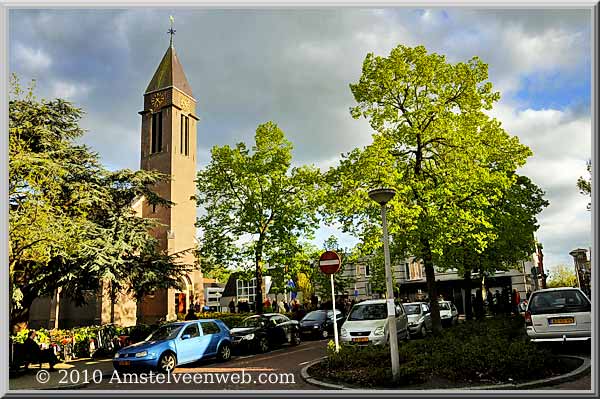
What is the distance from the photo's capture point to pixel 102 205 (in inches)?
939

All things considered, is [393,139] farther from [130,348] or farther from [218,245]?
[218,245]

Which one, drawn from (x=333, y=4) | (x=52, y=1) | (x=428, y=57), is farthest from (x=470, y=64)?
(x=52, y=1)

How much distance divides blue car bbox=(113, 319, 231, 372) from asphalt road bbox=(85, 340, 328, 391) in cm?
33

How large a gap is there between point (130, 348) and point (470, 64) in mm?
13795

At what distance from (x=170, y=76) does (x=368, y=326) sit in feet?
122

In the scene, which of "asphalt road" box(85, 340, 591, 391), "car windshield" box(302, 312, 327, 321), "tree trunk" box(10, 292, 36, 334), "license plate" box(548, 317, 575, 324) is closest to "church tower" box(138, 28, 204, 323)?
"car windshield" box(302, 312, 327, 321)

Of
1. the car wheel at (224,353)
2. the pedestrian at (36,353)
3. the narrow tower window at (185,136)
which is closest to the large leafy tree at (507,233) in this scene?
the car wheel at (224,353)

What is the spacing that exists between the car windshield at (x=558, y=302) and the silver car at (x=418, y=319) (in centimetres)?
771

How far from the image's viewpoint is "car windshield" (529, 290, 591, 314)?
12125 mm

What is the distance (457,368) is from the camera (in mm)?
10266

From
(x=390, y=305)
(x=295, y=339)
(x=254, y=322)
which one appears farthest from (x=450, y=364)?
(x=295, y=339)

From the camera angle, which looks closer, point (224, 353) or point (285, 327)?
point (224, 353)

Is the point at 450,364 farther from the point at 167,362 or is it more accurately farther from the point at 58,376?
the point at 58,376

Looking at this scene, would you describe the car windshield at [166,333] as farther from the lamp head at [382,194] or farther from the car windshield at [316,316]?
the car windshield at [316,316]
